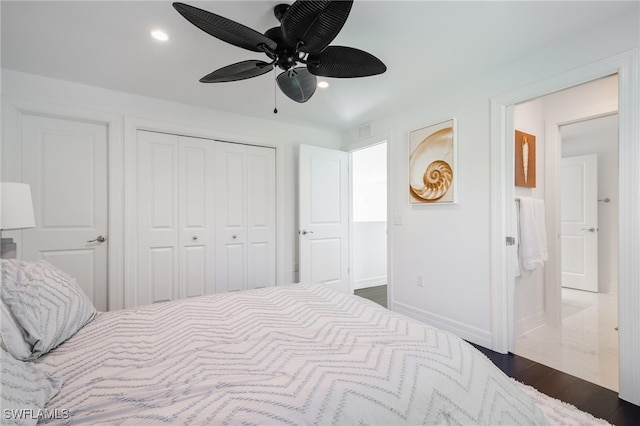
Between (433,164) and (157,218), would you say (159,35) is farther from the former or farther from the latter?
(433,164)

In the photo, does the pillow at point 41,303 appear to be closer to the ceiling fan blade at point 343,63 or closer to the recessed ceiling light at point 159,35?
the recessed ceiling light at point 159,35

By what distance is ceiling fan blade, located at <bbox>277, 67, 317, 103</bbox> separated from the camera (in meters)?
1.82

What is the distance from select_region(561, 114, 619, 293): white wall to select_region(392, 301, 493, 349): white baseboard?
10.6ft

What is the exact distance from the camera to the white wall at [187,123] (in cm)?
246

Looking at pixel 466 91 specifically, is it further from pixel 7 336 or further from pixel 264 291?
pixel 7 336

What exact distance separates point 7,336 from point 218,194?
2.54m

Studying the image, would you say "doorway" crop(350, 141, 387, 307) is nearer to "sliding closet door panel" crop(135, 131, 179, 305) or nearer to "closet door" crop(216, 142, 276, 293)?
"closet door" crop(216, 142, 276, 293)

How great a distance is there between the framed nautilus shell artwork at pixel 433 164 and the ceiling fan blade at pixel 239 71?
186 cm

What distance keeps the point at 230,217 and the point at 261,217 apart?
39 centimetres

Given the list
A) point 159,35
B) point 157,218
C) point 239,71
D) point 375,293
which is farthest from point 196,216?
point 375,293

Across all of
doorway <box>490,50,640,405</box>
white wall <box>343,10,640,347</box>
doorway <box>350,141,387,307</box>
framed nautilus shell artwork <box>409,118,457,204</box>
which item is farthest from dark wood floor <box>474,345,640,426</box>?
doorway <box>350,141,387,307</box>

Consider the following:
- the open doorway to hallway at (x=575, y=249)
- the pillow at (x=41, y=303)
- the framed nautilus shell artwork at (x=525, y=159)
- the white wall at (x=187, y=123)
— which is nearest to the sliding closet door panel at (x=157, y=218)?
the white wall at (x=187, y=123)

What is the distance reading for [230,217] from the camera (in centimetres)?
348

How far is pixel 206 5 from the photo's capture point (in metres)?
1.69
